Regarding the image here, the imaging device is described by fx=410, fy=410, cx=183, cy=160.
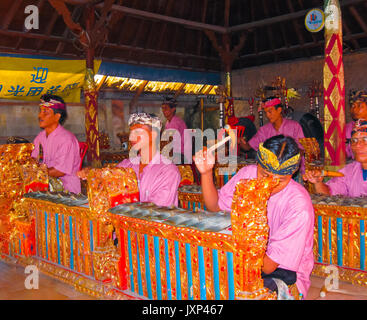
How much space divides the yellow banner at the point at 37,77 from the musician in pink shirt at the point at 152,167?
284 inches

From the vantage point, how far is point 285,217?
6.44 feet

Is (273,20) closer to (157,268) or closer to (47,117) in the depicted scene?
(47,117)

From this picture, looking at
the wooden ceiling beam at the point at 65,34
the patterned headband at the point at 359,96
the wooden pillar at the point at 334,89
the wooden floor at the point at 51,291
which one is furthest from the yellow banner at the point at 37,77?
the patterned headband at the point at 359,96

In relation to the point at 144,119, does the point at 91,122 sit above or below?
above

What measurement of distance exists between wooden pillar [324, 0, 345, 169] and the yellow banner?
6676 mm

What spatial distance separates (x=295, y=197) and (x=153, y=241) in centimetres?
76

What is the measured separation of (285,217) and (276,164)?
0.26 meters

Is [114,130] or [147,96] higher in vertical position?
[147,96]

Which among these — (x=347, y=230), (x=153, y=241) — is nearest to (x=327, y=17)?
(x=347, y=230)

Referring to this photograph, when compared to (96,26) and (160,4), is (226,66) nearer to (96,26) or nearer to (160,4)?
(160,4)

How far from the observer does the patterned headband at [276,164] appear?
1928 mm

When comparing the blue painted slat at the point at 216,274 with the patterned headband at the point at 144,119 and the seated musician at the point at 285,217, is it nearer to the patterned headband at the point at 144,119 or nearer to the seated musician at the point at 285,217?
the seated musician at the point at 285,217

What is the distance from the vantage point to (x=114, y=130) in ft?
40.0

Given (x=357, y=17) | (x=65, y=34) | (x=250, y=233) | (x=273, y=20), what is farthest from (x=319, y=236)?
(x=357, y=17)
